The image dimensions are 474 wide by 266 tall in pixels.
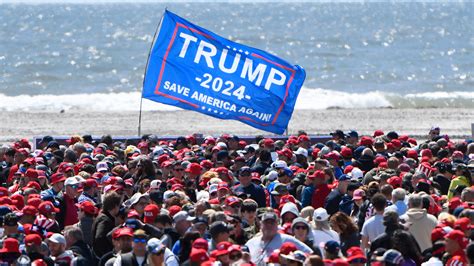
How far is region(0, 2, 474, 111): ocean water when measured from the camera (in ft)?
158

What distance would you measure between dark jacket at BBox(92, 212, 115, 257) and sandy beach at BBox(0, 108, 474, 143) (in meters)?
19.1

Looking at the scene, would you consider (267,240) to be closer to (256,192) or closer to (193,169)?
(256,192)

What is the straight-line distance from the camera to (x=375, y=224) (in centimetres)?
1169

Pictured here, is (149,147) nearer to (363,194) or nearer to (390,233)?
(363,194)

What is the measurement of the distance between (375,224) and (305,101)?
3470cm

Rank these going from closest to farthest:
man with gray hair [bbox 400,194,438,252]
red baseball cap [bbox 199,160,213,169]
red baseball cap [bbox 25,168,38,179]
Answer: man with gray hair [bbox 400,194,438,252]
red baseball cap [bbox 25,168,38,179]
red baseball cap [bbox 199,160,213,169]

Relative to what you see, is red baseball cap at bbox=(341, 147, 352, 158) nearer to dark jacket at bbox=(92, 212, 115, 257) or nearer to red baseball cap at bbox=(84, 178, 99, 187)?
red baseball cap at bbox=(84, 178, 99, 187)

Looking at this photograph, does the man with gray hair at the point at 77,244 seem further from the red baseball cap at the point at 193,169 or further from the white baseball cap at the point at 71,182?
the red baseball cap at the point at 193,169

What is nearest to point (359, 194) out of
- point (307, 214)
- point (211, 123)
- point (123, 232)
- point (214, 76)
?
point (307, 214)

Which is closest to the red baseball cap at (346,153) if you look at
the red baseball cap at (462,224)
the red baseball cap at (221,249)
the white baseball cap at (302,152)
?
the white baseball cap at (302,152)

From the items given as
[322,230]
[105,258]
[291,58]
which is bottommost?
[105,258]

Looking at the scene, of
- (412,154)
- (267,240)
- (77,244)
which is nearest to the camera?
(267,240)

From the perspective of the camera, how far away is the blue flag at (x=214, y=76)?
21.4 m

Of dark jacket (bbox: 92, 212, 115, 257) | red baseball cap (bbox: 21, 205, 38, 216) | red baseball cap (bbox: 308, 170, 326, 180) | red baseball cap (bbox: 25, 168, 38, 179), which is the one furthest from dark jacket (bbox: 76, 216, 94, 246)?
red baseball cap (bbox: 308, 170, 326, 180)
